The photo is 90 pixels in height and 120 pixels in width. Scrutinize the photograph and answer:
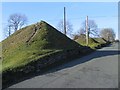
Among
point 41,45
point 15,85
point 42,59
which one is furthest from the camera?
point 41,45

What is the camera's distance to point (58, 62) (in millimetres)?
21484

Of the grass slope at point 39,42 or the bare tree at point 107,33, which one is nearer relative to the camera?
the grass slope at point 39,42

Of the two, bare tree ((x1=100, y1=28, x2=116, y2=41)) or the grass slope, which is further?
bare tree ((x1=100, y1=28, x2=116, y2=41))

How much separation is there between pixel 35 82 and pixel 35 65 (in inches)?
163

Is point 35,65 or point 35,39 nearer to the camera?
point 35,65

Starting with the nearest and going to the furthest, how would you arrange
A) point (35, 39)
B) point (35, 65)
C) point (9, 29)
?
1. point (35, 65)
2. point (35, 39)
3. point (9, 29)

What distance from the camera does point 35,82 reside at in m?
12.7

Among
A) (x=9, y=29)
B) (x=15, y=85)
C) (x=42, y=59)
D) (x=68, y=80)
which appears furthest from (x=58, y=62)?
(x=9, y=29)

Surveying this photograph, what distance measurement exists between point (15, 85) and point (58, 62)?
9.57 meters

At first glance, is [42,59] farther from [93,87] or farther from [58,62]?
[93,87]

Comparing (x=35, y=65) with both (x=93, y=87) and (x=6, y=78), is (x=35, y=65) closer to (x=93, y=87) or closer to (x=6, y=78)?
(x=6, y=78)

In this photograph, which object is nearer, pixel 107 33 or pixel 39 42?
pixel 39 42

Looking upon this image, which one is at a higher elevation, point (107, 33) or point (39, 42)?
point (107, 33)

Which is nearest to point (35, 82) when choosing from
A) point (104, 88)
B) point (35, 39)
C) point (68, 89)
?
point (68, 89)
